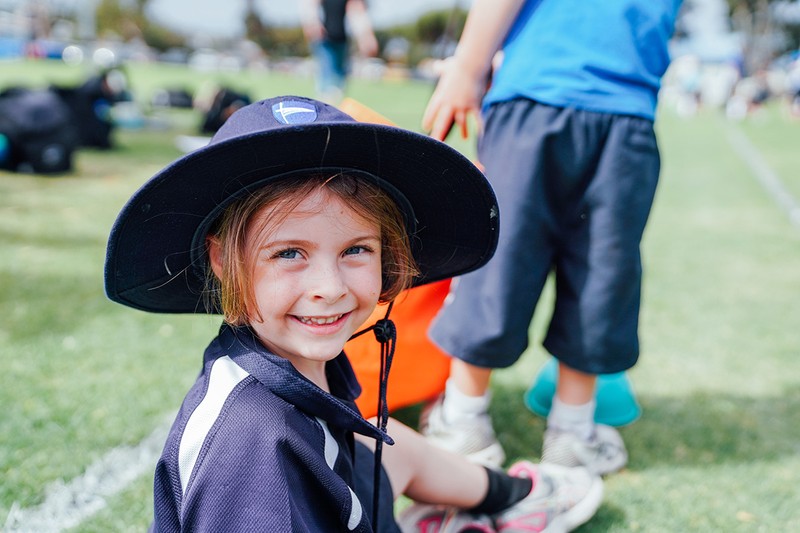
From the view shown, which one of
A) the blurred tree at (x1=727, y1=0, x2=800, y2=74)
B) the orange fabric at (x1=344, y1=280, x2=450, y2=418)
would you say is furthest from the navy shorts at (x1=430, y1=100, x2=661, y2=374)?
the blurred tree at (x1=727, y1=0, x2=800, y2=74)

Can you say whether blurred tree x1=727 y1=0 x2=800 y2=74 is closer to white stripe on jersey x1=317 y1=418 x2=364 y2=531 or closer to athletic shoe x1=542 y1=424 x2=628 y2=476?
athletic shoe x1=542 y1=424 x2=628 y2=476

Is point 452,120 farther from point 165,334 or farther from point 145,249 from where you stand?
point 165,334

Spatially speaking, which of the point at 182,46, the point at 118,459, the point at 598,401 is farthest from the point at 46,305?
the point at 182,46

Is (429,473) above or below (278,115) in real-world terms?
below

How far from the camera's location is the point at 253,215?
4.04 feet

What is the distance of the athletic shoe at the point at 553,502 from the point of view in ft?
5.76

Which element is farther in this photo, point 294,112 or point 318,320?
point 318,320

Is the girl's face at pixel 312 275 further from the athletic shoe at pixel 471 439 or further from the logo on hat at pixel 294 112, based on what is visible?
the athletic shoe at pixel 471 439

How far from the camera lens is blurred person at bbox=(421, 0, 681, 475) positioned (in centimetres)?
181

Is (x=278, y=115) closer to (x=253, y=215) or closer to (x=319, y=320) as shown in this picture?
(x=253, y=215)

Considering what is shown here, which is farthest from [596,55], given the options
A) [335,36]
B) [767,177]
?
[767,177]

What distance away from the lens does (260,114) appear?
1.16 metres

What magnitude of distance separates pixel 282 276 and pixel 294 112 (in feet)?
0.87

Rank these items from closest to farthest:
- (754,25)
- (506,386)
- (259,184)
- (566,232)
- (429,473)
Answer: (259,184), (429,473), (566,232), (506,386), (754,25)
